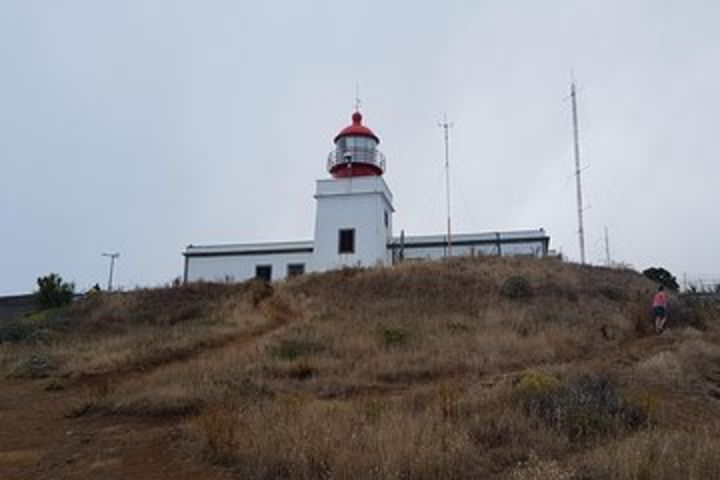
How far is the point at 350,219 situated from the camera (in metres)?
30.5

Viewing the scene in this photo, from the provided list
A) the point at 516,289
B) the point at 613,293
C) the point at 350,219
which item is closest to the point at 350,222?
the point at 350,219

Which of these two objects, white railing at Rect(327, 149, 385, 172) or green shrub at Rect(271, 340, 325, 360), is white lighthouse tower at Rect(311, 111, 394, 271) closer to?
white railing at Rect(327, 149, 385, 172)

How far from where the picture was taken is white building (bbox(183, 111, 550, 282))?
30.4 meters

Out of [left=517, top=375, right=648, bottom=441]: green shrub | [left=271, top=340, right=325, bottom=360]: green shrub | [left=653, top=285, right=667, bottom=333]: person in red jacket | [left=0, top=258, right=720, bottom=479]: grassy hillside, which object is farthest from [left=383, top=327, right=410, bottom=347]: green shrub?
[left=653, top=285, right=667, bottom=333]: person in red jacket

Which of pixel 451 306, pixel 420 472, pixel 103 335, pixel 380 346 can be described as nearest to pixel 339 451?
pixel 420 472

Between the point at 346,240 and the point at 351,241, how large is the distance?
0.81 feet

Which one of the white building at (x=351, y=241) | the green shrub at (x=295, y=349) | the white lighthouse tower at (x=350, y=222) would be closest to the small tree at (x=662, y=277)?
the white building at (x=351, y=241)

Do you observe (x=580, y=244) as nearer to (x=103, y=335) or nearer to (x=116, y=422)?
(x=103, y=335)

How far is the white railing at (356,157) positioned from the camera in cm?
3184

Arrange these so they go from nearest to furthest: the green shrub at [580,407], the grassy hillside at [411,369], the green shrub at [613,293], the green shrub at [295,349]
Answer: the grassy hillside at [411,369], the green shrub at [580,407], the green shrub at [295,349], the green shrub at [613,293]

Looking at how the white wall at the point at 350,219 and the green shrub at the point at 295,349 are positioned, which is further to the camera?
the white wall at the point at 350,219

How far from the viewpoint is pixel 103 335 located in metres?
19.5

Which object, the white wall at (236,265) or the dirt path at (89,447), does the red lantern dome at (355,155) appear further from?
the dirt path at (89,447)

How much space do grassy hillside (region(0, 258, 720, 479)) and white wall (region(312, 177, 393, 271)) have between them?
5.41 m
